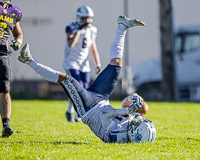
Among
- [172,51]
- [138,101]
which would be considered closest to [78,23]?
[138,101]

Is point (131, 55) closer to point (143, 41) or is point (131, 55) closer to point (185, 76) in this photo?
point (143, 41)

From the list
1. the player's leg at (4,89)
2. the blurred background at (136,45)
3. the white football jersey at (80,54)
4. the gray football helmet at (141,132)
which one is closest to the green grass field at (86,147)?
the gray football helmet at (141,132)

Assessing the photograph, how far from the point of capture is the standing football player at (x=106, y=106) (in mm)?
4254

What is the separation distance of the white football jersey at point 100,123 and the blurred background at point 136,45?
9203 mm

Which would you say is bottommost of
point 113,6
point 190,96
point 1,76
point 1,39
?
point 190,96

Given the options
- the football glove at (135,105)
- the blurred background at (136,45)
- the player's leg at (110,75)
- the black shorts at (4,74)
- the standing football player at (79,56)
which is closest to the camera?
the football glove at (135,105)

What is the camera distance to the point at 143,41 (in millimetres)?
14586

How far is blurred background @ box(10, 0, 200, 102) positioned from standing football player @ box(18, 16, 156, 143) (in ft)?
29.7

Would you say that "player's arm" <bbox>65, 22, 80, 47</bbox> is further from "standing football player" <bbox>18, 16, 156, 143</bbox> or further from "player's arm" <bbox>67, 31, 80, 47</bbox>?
"standing football player" <bbox>18, 16, 156, 143</bbox>

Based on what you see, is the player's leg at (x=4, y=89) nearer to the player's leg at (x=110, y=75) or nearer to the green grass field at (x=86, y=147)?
the green grass field at (x=86, y=147)

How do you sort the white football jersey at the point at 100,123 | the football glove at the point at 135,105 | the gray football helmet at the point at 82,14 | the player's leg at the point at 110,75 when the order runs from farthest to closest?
the gray football helmet at the point at 82,14 → the player's leg at the point at 110,75 → the white football jersey at the point at 100,123 → the football glove at the point at 135,105

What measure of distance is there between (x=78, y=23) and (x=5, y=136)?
272cm

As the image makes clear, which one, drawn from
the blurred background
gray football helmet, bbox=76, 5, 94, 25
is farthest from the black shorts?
the blurred background

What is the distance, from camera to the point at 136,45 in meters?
14.4
